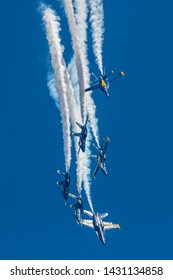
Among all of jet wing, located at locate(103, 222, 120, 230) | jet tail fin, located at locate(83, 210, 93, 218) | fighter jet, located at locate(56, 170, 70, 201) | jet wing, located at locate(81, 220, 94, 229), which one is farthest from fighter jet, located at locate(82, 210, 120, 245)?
fighter jet, located at locate(56, 170, 70, 201)

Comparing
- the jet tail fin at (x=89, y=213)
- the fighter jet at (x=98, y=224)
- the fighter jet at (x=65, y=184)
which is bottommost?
the fighter jet at (x=98, y=224)

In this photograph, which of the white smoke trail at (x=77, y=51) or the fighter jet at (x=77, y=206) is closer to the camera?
the white smoke trail at (x=77, y=51)

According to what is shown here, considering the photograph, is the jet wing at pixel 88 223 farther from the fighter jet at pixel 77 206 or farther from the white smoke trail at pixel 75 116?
the white smoke trail at pixel 75 116

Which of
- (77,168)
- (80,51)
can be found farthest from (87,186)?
(80,51)

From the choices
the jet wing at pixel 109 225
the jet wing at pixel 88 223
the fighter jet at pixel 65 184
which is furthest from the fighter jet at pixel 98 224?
the fighter jet at pixel 65 184

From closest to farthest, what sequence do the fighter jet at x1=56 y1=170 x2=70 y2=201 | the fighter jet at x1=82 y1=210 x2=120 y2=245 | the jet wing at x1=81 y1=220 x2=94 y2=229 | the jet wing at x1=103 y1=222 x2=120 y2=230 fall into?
the fighter jet at x1=56 y1=170 x2=70 y2=201, the fighter jet at x1=82 y1=210 x2=120 y2=245, the jet wing at x1=81 y1=220 x2=94 y2=229, the jet wing at x1=103 y1=222 x2=120 y2=230

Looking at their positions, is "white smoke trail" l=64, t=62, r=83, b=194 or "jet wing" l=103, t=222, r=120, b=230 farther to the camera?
"jet wing" l=103, t=222, r=120, b=230

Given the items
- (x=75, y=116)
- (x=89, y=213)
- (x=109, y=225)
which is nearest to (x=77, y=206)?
(x=89, y=213)

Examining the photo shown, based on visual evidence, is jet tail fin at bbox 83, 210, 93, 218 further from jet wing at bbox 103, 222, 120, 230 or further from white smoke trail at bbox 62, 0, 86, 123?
white smoke trail at bbox 62, 0, 86, 123

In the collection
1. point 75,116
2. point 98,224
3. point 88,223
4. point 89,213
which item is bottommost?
point 98,224

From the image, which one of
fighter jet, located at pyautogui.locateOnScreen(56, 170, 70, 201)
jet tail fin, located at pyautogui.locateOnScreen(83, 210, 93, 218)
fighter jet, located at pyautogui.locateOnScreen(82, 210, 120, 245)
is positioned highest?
fighter jet, located at pyautogui.locateOnScreen(56, 170, 70, 201)

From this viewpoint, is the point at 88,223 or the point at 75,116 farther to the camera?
the point at 88,223

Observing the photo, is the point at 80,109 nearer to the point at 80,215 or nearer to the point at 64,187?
the point at 64,187

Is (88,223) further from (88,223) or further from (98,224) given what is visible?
(98,224)
